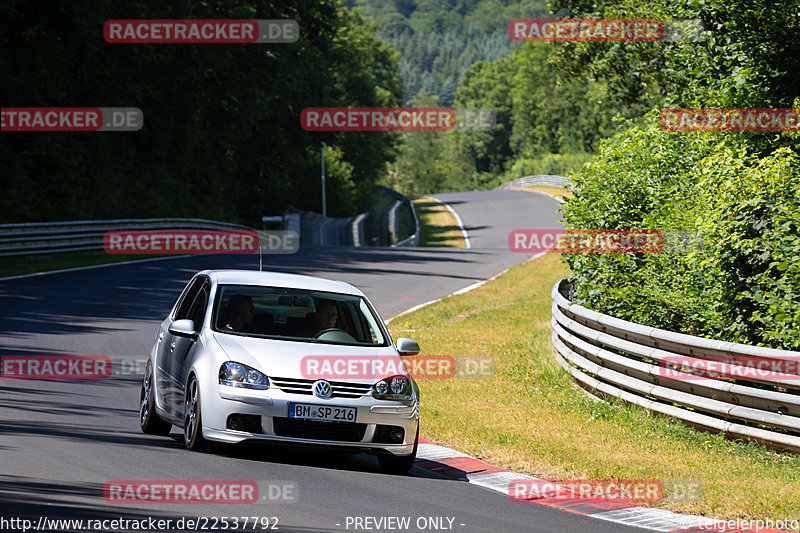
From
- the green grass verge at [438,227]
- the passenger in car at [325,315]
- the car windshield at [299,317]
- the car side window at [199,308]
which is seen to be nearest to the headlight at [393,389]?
the car windshield at [299,317]

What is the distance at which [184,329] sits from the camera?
30.6 ft

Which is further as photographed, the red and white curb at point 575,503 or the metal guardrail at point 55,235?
the metal guardrail at point 55,235

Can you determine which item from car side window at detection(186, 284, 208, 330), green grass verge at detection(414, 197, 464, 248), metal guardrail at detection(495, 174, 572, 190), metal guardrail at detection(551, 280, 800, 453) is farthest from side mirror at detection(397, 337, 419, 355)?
metal guardrail at detection(495, 174, 572, 190)

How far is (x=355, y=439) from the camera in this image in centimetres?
881

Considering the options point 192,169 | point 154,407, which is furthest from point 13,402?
point 192,169

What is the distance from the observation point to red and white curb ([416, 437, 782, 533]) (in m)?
7.63

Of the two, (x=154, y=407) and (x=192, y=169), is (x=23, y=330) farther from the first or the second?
(x=192, y=169)

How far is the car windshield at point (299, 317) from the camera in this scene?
9.59 metres

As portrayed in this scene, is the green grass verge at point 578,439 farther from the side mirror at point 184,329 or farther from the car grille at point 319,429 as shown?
the side mirror at point 184,329

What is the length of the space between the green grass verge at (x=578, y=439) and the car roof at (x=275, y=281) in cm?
200

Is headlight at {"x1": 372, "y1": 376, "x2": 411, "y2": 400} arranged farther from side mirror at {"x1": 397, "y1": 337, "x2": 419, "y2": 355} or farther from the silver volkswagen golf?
side mirror at {"x1": 397, "y1": 337, "x2": 419, "y2": 355}

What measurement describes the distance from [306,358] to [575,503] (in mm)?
2479

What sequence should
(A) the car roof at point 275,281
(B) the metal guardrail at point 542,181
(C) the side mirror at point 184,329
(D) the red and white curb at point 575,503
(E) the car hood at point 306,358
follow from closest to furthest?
(D) the red and white curb at point 575,503 < (E) the car hood at point 306,358 < (C) the side mirror at point 184,329 < (A) the car roof at point 275,281 < (B) the metal guardrail at point 542,181

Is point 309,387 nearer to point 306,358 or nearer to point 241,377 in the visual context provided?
point 306,358
